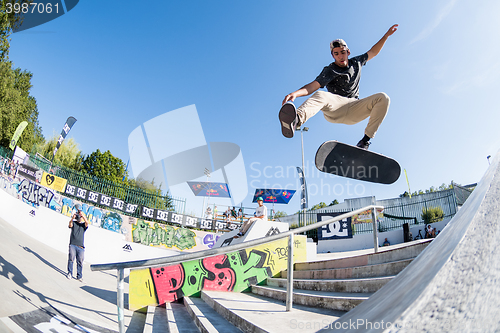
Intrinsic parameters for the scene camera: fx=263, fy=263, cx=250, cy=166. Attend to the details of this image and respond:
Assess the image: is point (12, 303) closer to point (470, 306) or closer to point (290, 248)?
point (290, 248)

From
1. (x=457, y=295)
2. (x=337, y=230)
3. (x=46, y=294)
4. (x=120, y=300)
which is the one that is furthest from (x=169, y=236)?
(x=457, y=295)

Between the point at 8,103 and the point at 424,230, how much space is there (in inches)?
1400

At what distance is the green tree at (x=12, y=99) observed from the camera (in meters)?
18.5

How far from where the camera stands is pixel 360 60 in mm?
3914

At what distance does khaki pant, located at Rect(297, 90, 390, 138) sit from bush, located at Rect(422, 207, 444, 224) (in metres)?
12.2

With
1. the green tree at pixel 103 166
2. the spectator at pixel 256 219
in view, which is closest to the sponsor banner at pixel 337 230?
the spectator at pixel 256 219

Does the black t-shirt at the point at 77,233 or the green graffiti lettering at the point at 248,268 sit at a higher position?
the black t-shirt at the point at 77,233

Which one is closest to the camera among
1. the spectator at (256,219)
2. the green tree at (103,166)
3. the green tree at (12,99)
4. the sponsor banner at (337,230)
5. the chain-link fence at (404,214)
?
the spectator at (256,219)

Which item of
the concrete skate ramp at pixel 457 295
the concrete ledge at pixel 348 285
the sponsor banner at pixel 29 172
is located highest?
the sponsor banner at pixel 29 172

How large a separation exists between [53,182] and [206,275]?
13.8m

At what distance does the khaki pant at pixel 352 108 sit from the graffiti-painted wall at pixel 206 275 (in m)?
3.27

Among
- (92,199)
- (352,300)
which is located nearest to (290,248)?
(352,300)

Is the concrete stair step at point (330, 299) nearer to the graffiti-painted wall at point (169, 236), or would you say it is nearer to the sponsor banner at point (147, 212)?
the graffiti-painted wall at point (169, 236)

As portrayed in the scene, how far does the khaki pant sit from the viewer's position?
352cm
